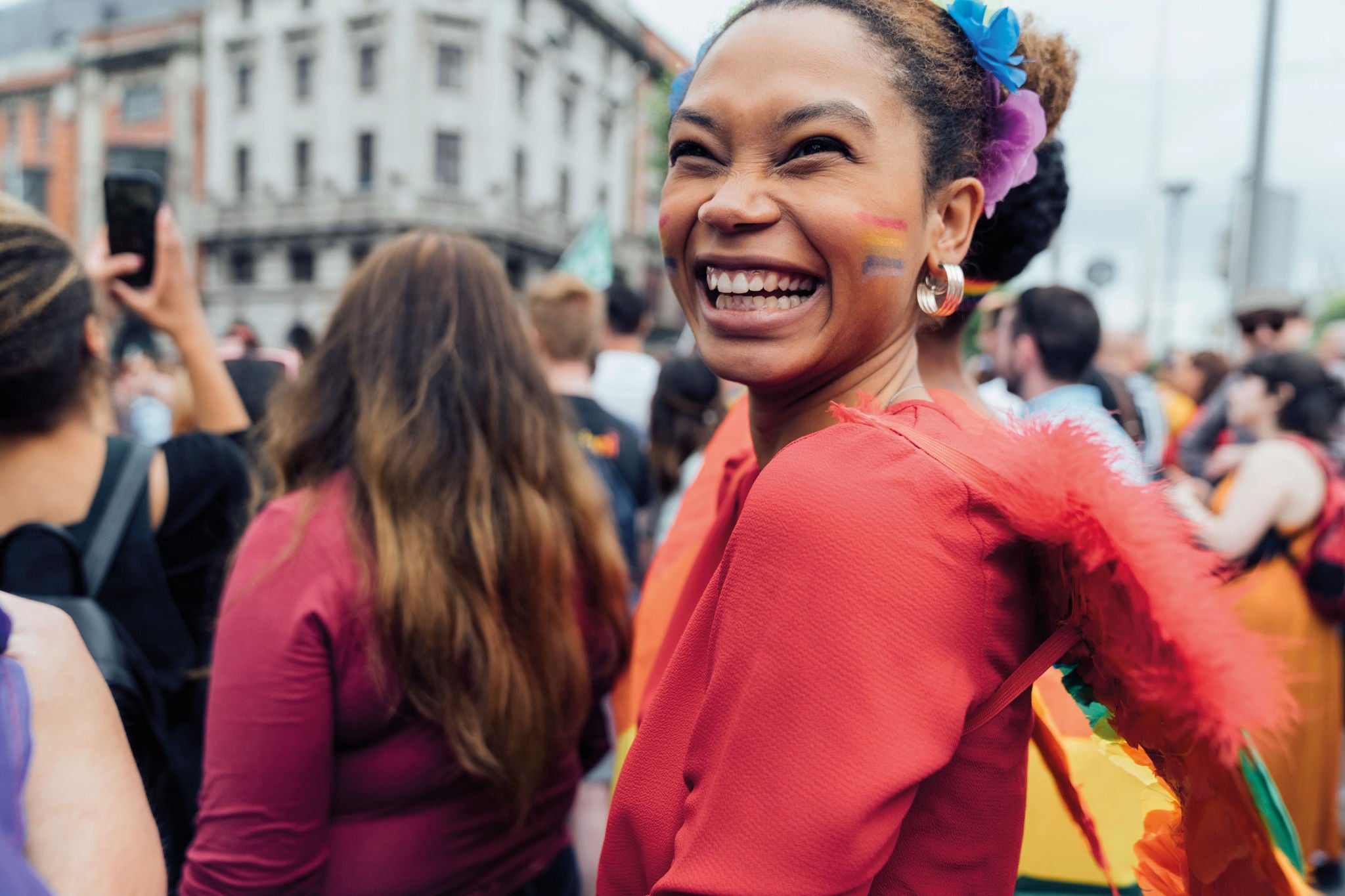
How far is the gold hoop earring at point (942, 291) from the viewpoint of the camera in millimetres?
1124

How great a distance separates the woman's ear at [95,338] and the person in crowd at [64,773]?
1.06m

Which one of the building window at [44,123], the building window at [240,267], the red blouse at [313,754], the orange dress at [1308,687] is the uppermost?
the building window at [44,123]

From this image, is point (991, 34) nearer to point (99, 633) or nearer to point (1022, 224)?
point (1022, 224)

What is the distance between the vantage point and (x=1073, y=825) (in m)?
1.53

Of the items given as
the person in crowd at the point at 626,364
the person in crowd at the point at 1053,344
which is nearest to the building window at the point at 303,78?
the person in crowd at the point at 626,364

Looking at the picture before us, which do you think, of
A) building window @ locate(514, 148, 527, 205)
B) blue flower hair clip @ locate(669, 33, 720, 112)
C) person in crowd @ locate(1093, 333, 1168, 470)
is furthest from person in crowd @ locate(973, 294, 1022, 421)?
building window @ locate(514, 148, 527, 205)

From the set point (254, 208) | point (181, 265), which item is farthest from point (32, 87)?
point (181, 265)

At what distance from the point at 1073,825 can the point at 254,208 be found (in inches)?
1296

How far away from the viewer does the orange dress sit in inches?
143

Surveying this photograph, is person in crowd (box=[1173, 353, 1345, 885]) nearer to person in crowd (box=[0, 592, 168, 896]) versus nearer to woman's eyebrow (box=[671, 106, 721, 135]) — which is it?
woman's eyebrow (box=[671, 106, 721, 135])

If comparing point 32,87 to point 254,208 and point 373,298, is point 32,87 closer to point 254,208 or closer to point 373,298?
point 254,208

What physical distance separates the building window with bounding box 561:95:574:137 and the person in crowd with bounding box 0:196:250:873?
103ft

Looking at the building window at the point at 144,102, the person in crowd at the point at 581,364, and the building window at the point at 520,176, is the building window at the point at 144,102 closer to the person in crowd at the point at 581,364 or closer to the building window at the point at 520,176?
the building window at the point at 520,176

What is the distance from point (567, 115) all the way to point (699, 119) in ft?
109
